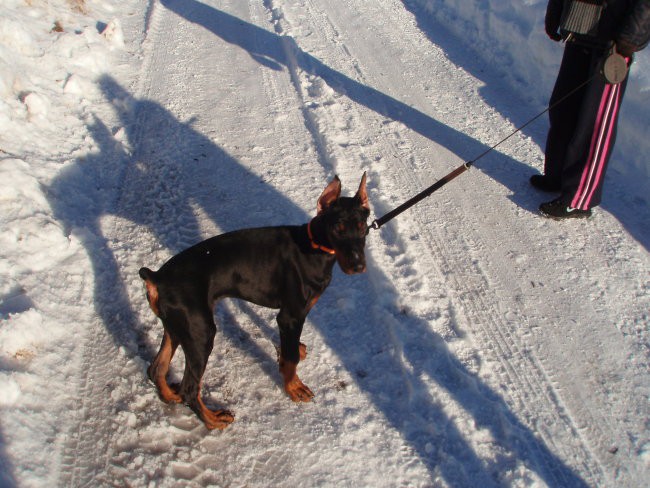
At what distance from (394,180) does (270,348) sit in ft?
7.59

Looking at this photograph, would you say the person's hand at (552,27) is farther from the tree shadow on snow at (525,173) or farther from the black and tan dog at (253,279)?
the black and tan dog at (253,279)

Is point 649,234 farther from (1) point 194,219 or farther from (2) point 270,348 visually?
(1) point 194,219

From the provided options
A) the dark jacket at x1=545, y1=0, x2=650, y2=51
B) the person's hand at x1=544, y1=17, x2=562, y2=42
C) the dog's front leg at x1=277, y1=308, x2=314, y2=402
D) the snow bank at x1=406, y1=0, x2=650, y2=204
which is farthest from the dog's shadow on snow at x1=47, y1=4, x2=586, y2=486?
the dark jacket at x1=545, y1=0, x2=650, y2=51

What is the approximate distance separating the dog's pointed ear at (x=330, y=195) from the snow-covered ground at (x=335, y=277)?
1.16m

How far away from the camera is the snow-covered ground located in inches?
113

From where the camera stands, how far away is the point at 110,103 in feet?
19.7

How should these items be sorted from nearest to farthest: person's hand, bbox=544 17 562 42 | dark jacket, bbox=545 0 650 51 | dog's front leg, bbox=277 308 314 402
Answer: dog's front leg, bbox=277 308 314 402, dark jacket, bbox=545 0 650 51, person's hand, bbox=544 17 562 42

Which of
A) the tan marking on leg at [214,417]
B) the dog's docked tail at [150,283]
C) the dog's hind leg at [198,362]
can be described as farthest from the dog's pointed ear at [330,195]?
the tan marking on leg at [214,417]

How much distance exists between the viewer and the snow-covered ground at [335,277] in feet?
9.42

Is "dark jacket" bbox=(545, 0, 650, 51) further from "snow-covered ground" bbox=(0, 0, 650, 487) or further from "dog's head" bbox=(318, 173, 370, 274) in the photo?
"dog's head" bbox=(318, 173, 370, 274)

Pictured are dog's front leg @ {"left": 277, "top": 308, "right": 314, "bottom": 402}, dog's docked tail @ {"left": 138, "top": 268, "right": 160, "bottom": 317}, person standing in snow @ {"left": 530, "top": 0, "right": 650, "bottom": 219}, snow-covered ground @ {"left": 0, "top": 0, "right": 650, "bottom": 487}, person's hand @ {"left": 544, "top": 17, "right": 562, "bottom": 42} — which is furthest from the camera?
person's hand @ {"left": 544, "top": 17, "right": 562, "bottom": 42}

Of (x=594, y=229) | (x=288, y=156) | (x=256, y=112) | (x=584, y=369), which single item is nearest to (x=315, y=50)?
(x=256, y=112)

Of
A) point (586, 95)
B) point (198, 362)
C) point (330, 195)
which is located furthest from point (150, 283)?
point (586, 95)

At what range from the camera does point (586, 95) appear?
4262 millimetres
